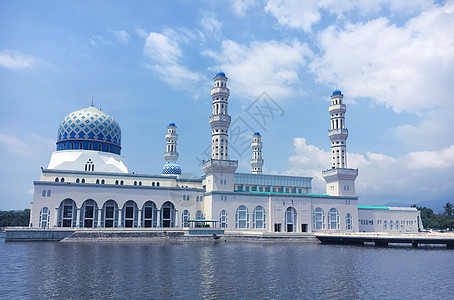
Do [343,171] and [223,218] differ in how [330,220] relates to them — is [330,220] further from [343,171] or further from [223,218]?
[223,218]

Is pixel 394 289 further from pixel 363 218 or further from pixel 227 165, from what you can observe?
pixel 363 218

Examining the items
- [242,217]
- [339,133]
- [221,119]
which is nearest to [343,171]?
[339,133]

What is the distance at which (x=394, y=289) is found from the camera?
2419 cm

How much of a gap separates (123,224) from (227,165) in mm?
21839

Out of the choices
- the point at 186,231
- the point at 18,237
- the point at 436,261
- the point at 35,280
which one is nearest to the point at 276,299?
the point at 35,280

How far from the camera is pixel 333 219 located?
249ft

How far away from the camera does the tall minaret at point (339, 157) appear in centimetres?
7744

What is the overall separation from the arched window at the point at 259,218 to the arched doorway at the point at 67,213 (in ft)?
A: 105

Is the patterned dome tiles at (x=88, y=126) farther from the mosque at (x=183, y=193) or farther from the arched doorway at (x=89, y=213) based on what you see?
the arched doorway at (x=89, y=213)

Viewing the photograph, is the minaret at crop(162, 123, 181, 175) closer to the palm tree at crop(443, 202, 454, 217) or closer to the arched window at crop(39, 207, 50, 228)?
the arched window at crop(39, 207, 50, 228)

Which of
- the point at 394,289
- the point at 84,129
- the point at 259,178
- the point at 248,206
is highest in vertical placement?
the point at 84,129

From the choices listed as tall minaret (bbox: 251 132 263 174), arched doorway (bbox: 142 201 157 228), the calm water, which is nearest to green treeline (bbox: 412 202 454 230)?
tall minaret (bbox: 251 132 263 174)

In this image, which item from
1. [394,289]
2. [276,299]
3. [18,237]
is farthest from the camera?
[18,237]

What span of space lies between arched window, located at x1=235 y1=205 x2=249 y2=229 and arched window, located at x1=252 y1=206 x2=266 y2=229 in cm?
137
